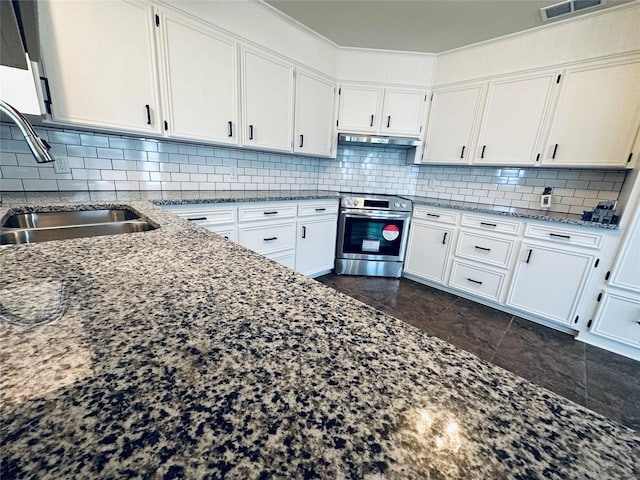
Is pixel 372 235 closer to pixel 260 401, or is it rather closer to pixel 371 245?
pixel 371 245

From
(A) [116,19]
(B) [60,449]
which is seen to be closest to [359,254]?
(A) [116,19]

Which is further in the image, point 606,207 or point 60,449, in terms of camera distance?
point 606,207

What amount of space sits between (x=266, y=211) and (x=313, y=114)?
1.27 metres

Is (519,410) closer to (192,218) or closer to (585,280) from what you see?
(192,218)

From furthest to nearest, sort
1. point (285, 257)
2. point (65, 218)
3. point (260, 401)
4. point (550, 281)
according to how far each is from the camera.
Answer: point (285, 257)
point (550, 281)
point (65, 218)
point (260, 401)

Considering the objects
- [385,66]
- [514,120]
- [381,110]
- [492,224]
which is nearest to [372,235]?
[492,224]

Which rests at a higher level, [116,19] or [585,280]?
[116,19]

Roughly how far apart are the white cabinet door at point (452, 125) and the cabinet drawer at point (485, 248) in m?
0.87

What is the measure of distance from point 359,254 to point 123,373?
2.82 m

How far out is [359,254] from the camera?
9.94 feet

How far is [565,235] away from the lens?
2057 millimetres

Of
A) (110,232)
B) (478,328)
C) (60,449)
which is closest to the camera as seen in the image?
(60,449)

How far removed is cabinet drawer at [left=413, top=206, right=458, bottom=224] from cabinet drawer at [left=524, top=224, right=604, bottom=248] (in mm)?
618

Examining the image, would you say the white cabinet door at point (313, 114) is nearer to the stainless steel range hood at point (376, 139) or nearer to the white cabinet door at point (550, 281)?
the stainless steel range hood at point (376, 139)
